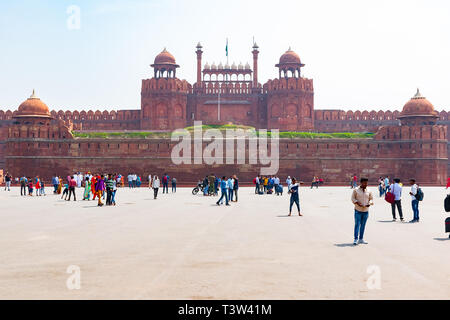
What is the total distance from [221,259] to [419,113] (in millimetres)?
36123

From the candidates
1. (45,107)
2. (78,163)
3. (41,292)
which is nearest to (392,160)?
(78,163)

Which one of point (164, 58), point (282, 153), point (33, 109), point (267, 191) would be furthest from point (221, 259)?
point (164, 58)

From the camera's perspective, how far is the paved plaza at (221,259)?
14.3 feet

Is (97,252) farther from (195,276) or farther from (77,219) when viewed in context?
(77,219)

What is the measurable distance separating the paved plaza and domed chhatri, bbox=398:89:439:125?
3044 cm

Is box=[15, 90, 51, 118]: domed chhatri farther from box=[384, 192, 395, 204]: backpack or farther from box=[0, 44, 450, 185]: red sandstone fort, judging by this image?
box=[384, 192, 395, 204]: backpack

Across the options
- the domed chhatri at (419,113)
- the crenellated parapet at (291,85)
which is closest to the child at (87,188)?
the domed chhatri at (419,113)

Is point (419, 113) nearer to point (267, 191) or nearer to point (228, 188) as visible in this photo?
point (267, 191)

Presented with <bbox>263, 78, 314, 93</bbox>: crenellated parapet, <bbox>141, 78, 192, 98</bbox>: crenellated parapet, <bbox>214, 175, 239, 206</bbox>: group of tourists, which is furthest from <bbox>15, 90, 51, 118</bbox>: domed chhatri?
<bbox>214, 175, 239, 206</bbox>: group of tourists

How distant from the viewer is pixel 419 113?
126 feet

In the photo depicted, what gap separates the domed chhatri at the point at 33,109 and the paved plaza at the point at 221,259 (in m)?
31.5

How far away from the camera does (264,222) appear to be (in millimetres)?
10125

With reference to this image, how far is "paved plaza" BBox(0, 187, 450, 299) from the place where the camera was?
434 centimetres

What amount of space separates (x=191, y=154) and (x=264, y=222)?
83.6 ft
